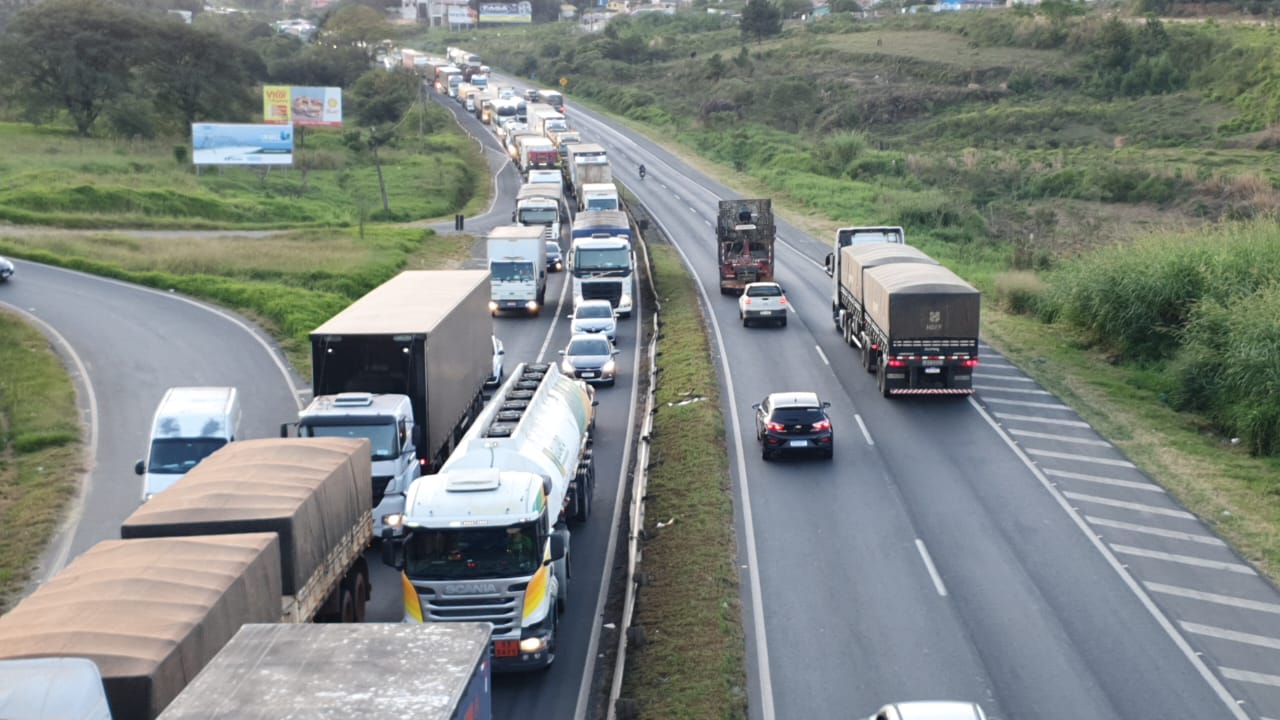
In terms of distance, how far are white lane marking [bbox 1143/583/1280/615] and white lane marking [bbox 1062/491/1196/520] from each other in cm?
361

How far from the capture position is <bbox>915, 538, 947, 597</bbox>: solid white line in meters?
20.2

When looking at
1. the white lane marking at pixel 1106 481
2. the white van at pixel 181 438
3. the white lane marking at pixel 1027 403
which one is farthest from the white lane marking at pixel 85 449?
the white lane marking at pixel 1027 403

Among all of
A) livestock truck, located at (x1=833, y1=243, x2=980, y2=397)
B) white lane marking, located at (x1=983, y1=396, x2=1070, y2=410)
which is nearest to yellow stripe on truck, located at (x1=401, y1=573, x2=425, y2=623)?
livestock truck, located at (x1=833, y1=243, x2=980, y2=397)

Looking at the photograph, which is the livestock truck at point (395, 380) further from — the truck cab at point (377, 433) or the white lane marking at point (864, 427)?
the white lane marking at point (864, 427)

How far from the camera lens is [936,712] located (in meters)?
12.7

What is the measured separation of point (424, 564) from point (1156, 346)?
1052 inches

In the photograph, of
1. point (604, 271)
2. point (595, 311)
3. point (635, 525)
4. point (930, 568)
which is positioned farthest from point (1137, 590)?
point (604, 271)

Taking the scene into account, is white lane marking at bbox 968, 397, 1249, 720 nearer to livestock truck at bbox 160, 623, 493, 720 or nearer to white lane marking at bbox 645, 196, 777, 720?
white lane marking at bbox 645, 196, 777, 720

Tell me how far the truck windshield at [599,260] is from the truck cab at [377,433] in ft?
75.9

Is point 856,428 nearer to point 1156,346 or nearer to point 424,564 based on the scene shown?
point 1156,346

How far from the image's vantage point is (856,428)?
97.8 feet

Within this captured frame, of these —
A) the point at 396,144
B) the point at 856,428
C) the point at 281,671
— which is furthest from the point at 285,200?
the point at 281,671

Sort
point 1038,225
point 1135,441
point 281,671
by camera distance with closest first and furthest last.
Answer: point 281,671
point 1135,441
point 1038,225

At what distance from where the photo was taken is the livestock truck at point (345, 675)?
10547 mm
